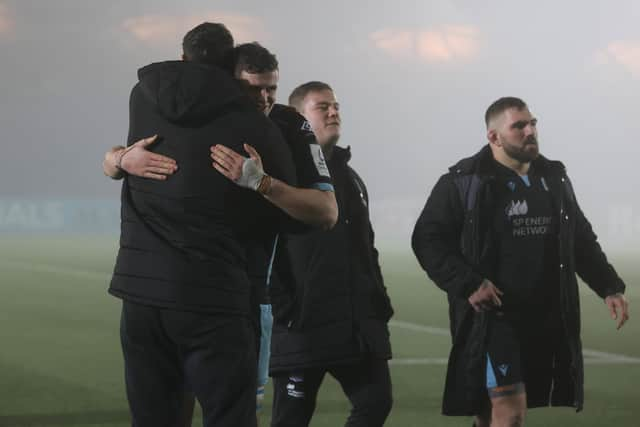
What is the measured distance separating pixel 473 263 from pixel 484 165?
1.50 feet

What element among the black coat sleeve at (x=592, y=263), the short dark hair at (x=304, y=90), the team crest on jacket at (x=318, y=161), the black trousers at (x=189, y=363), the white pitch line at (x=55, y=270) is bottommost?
the black trousers at (x=189, y=363)

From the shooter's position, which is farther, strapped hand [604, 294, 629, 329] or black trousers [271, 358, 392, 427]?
strapped hand [604, 294, 629, 329]

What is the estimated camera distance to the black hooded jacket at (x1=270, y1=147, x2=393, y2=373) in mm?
4812

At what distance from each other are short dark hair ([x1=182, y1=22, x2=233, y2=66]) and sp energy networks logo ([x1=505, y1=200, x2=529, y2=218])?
90.6 inches

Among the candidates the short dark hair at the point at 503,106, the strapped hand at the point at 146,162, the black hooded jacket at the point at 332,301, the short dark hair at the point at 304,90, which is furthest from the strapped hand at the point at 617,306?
the strapped hand at the point at 146,162

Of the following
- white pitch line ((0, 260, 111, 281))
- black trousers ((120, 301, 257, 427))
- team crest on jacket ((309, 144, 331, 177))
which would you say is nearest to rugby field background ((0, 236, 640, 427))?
white pitch line ((0, 260, 111, 281))

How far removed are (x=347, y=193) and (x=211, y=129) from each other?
1.84m

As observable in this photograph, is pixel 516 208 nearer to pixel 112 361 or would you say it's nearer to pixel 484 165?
pixel 484 165

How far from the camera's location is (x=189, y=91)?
3.21m

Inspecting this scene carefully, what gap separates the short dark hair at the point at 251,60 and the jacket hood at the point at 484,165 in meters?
2.19

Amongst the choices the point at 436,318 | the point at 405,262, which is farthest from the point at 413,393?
the point at 405,262

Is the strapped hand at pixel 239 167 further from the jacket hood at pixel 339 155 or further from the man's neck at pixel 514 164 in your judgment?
the man's neck at pixel 514 164

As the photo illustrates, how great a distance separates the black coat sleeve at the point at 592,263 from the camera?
566 centimetres

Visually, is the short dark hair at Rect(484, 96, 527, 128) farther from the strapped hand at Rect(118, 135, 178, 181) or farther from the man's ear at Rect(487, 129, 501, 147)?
the strapped hand at Rect(118, 135, 178, 181)
